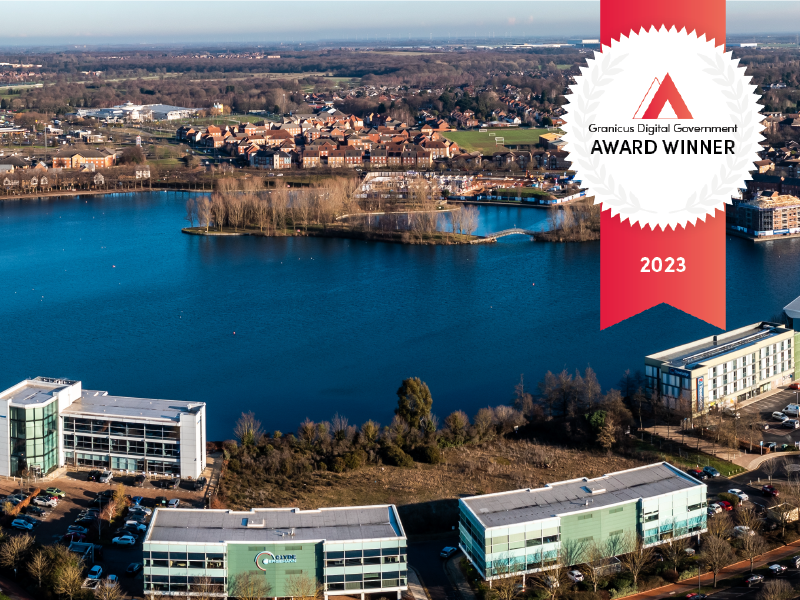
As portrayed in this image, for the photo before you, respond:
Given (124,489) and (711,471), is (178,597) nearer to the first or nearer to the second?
(124,489)

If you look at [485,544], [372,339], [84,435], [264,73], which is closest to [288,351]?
[372,339]

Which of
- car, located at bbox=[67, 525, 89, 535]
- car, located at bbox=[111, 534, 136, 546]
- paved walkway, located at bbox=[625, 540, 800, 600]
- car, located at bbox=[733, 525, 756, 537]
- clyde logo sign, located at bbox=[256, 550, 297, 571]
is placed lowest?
paved walkway, located at bbox=[625, 540, 800, 600]

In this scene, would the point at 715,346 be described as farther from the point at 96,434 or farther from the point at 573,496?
the point at 96,434

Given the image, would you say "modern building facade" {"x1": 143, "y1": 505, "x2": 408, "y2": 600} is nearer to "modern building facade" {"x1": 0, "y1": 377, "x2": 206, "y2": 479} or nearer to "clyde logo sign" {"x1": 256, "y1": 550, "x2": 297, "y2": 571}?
"clyde logo sign" {"x1": 256, "y1": 550, "x2": 297, "y2": 571}

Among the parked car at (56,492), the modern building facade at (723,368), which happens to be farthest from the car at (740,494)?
the parked car at (56,492)

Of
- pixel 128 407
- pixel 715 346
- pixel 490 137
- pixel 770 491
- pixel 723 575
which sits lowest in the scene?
pixel 723 575

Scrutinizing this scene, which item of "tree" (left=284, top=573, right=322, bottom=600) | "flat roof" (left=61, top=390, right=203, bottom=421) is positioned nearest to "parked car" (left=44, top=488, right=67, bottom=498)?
"flat roof" (left=61, top=390, right=203, bottom=421)

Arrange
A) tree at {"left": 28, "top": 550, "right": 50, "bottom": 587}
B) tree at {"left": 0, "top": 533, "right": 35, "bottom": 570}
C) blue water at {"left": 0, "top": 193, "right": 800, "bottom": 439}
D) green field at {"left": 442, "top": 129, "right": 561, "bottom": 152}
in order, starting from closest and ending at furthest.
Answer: tree at {"left": 28, "top": 550, "right": 50, "bottom": 587}, tree at {"left": 0, "top": 533, "right": 35, "bottom": 570}, blue water at {"left": 0, "top": 193, "right": 800, "bottom": 439}, green field at {"left": 442, "top": 129, "right": 561, "bottom": 152}

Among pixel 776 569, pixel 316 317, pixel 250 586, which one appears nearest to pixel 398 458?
pixel 250 586
